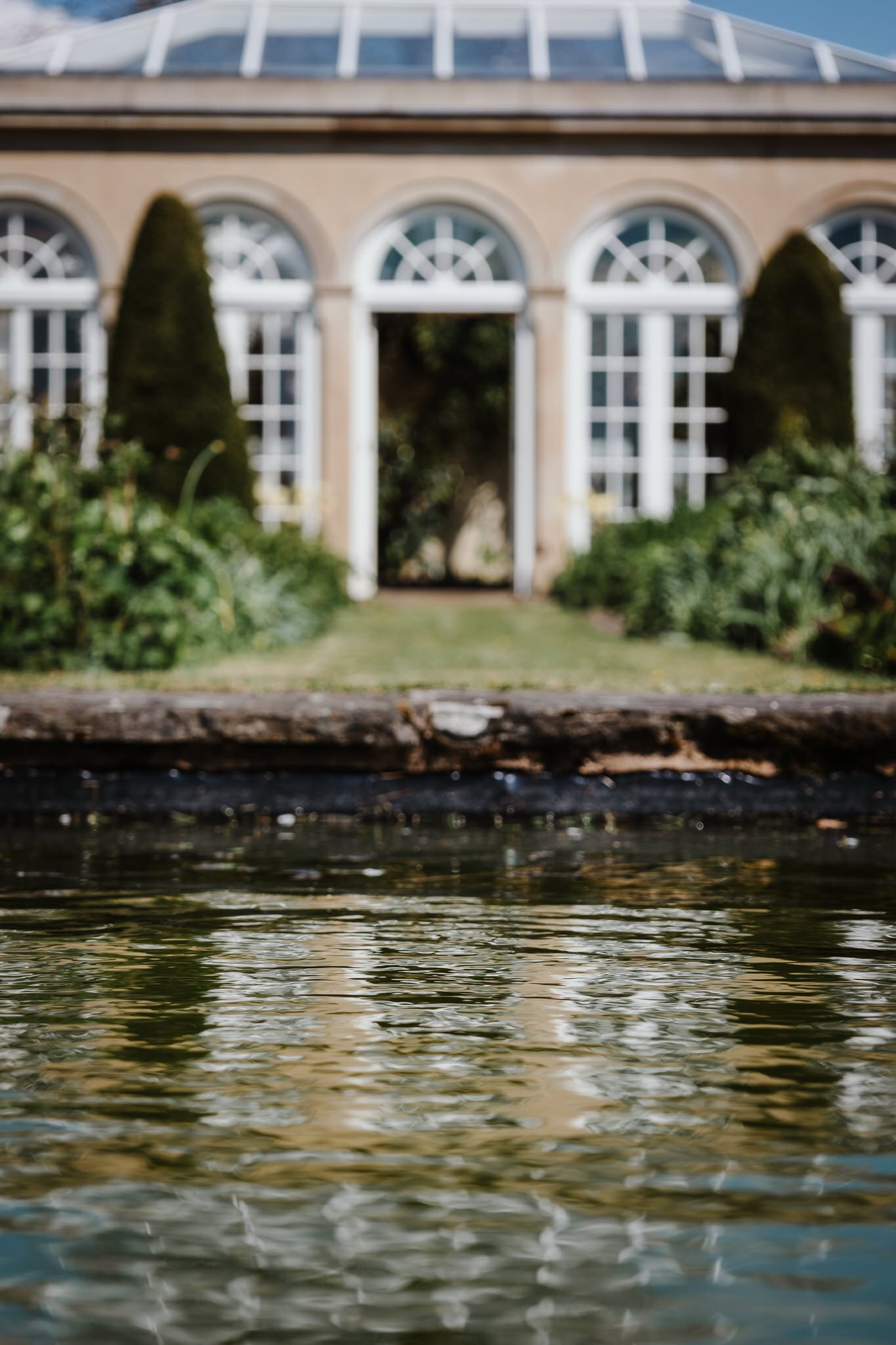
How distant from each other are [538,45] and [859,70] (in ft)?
9.78

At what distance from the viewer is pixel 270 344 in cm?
1591

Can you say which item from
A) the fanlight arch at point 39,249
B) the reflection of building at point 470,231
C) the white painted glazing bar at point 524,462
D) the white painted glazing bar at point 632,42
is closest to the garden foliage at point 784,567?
the white painted glazing bar at point 524,462

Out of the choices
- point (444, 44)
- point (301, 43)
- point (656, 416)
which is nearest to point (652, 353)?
point (656, 416)

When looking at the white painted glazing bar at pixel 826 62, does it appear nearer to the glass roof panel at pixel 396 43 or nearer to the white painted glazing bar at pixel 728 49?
the white painted glazing bar at pixel 728 49

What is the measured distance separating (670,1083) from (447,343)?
19714 millimetres

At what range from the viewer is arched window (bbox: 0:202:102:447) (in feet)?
51.6

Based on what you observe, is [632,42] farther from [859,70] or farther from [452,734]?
[452,734]

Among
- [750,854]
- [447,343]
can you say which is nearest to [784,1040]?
[750,854]

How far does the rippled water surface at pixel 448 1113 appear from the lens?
1.45 m

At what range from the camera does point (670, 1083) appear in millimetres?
2082

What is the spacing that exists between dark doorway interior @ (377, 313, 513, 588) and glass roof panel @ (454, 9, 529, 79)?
13.8 feet

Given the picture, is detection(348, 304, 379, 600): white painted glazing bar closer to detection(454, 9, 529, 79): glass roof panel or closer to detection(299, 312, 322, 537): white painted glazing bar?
detection(299, 312, 322, 537): white painted glazing bar

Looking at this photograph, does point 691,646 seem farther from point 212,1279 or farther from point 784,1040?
point 212,1279

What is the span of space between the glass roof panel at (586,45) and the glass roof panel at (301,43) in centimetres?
205
